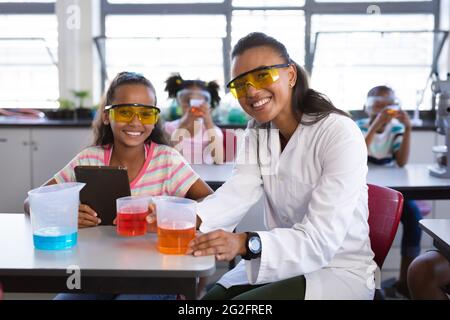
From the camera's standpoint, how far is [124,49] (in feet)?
16.4

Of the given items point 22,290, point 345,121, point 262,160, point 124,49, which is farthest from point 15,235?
point 124,49

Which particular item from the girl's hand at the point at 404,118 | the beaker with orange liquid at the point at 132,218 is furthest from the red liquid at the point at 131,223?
the girl's hand at the point at 404,118

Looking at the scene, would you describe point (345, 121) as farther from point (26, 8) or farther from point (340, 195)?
point (26, 8)

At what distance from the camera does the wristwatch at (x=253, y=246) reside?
4.59 feet

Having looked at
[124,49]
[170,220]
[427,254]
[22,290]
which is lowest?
[427,254]

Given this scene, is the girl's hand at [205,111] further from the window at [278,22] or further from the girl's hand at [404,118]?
the window at [278,22]

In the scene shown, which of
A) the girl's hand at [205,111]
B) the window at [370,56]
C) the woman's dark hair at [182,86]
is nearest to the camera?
the girl's hand at [205,111]

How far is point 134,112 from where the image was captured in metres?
1.87

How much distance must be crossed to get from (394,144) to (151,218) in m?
2.36

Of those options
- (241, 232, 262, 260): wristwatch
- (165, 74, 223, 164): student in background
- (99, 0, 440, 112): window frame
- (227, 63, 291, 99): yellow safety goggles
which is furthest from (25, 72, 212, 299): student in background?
(99, 0, 440, 112): window frame

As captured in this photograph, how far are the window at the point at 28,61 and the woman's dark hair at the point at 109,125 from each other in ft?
9.79

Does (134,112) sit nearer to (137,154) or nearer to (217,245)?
(137,154)

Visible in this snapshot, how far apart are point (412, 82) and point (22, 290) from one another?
175 inches

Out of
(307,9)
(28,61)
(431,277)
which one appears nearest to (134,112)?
(431,277)
